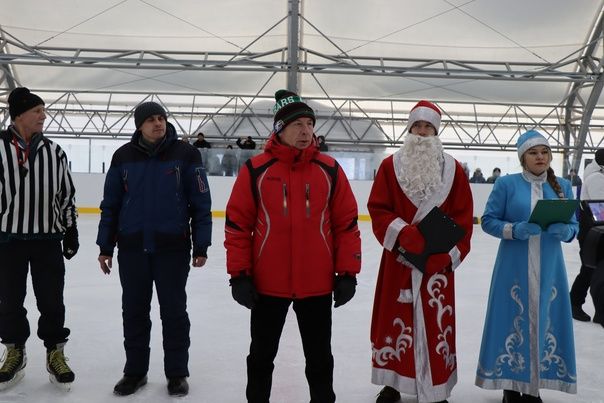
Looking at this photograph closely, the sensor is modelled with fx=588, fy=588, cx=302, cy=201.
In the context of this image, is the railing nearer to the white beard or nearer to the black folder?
the white beard

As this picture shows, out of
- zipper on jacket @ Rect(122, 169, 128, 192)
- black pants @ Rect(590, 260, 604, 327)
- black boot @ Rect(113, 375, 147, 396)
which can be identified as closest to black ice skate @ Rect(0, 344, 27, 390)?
black boot @ Rect(113, 375, 147, 396)

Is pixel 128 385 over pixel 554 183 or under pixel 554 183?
under

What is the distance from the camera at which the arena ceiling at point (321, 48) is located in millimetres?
12508

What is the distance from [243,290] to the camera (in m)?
2.13

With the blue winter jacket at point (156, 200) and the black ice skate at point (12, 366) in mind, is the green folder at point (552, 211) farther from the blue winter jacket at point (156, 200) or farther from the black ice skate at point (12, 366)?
the black ice skate at point (12, 366)

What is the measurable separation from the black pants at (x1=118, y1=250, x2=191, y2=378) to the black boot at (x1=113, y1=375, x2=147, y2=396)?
1.1 inches

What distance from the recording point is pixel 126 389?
2713 mm

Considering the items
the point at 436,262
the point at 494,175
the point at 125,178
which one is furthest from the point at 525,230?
the point at 494,175

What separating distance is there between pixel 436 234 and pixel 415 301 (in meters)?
0.30

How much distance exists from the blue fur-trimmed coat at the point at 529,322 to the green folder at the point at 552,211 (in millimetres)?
88

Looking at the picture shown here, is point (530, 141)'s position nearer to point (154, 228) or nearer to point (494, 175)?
point (154, 228)

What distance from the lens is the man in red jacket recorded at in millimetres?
2193

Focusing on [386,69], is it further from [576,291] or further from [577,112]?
[576,291]

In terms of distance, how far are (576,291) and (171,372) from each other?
3148mm
